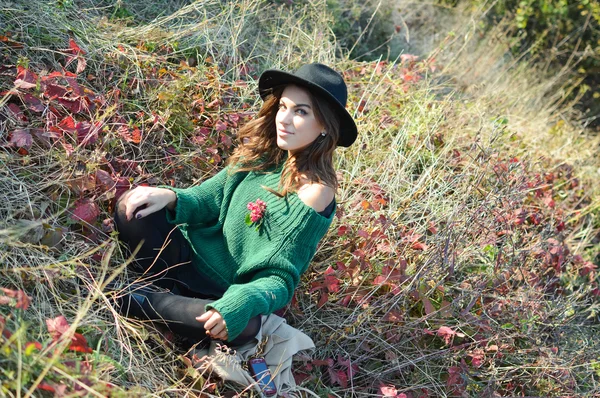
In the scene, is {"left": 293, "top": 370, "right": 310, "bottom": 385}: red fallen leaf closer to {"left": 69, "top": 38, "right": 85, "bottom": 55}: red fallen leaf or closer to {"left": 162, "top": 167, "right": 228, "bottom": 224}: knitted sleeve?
{"left": 162, "top": 167, "right": 228, "bottom": 224}: knitted sleeve

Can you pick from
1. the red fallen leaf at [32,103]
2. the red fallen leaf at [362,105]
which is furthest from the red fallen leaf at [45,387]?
the red fallen leaf at [362,105]

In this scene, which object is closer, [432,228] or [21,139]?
[21,139]

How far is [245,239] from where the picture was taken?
102 inches

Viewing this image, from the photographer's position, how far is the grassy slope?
2367 mm

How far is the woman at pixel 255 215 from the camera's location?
7.93 ft

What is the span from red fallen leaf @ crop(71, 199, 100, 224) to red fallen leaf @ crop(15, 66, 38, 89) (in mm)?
620

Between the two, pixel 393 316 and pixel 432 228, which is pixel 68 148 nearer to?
pixel 393 316

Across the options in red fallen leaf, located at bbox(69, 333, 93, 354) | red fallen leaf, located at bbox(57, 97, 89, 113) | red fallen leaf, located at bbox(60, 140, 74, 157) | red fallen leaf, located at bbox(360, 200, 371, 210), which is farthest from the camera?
red fallen leaf, located at bbox(360, 200, 371, 210)

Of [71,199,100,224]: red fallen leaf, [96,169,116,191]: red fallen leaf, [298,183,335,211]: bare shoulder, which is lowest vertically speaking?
[71,199,100,224]: red fallen leaf

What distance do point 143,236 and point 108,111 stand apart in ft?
2.37

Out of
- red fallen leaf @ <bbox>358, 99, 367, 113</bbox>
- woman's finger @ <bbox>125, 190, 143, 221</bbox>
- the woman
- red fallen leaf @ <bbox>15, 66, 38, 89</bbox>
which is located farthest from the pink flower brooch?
red fallen leaf @ <bbox>358, 99, 367, 113</bbox>

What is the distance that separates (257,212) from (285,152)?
1.17 feet

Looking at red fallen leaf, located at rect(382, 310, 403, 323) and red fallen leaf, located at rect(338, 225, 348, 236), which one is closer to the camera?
red fallen leaf, located at rect(382, 310, 403, 323)

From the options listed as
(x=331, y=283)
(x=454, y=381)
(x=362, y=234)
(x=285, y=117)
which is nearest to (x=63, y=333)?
(x=285, y=117)
